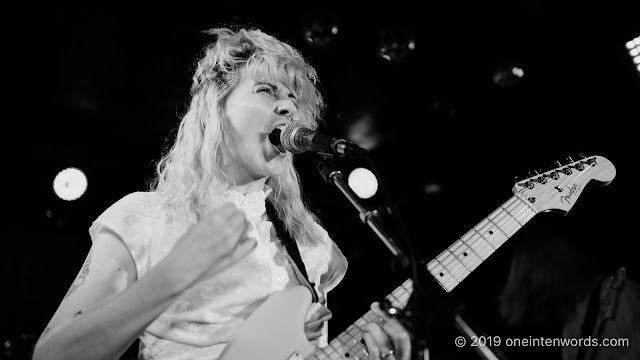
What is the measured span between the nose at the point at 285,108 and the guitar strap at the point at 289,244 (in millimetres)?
498

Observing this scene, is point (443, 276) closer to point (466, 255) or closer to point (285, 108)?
point (466, 255)

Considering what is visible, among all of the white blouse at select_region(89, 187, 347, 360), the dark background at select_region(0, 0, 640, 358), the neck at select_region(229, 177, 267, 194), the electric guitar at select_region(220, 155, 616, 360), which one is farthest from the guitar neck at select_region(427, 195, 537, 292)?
the dark background at select_region(0, 0, 640, 358)

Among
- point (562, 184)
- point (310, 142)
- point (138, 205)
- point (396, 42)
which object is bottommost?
point (562, 184)

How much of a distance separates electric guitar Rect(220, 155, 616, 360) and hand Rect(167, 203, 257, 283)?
1.72 ft

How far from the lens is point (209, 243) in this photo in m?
1.46

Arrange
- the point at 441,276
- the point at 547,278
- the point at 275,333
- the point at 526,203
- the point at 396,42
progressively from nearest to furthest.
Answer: the point at 275,333 < the point at 441,276 < the point at 526,203 < the point at 547,278 < the point at 396,42

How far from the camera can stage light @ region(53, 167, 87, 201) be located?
483 centimetres

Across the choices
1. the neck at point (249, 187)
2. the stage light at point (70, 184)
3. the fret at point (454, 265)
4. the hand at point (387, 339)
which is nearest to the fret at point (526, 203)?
the fret at point (454, 265)

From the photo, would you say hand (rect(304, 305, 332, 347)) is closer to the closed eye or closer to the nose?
the nose

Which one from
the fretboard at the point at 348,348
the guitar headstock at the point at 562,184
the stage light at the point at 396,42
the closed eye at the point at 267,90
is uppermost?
the stage light at the point at 396,42

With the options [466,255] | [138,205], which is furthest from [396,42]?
[138,205]

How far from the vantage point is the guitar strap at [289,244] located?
90.6 inches

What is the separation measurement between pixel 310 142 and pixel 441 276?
2.66 feet

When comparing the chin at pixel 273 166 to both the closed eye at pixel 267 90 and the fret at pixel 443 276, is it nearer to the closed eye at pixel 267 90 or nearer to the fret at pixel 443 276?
the closed eye at pixel 267 90
